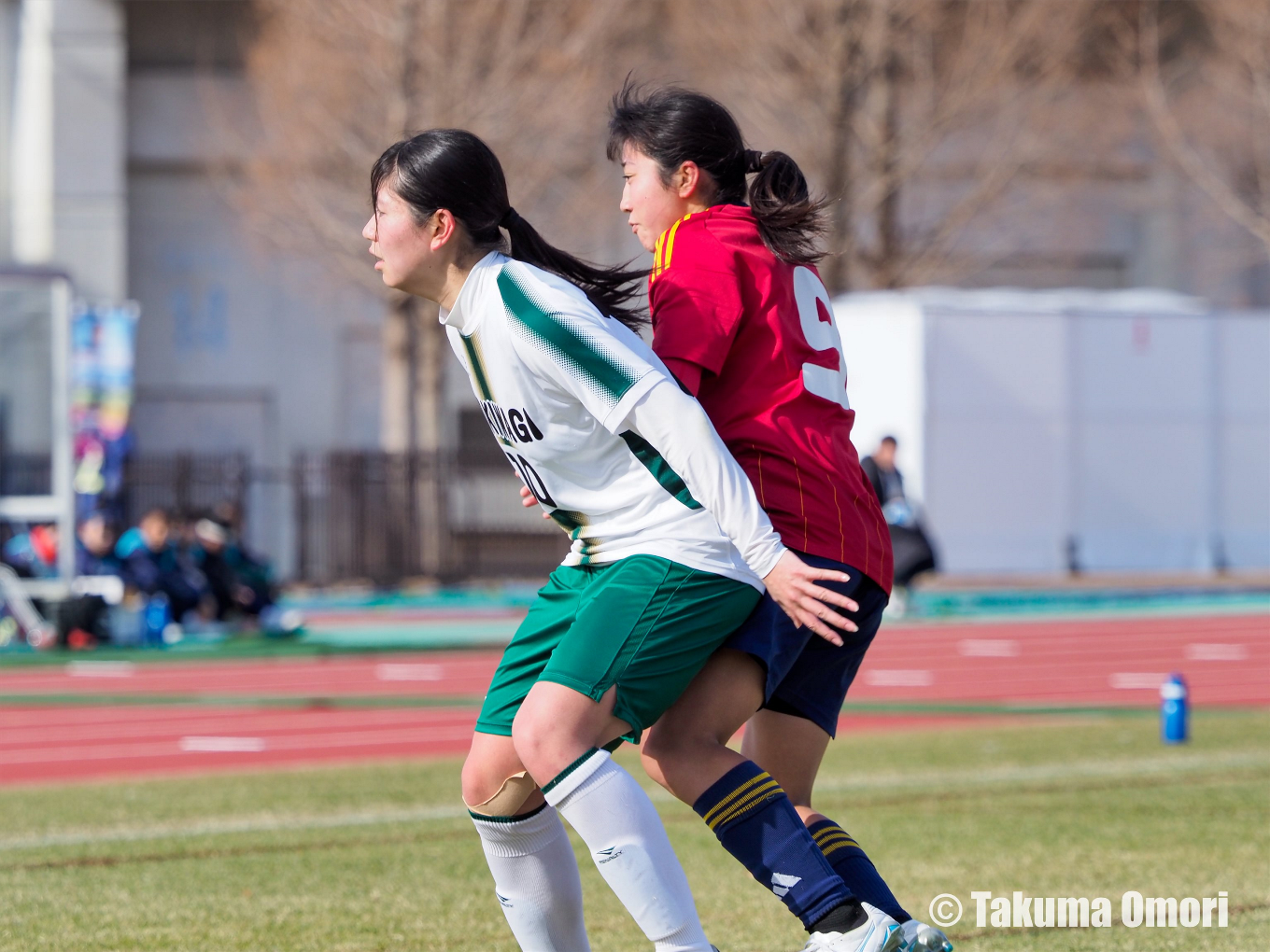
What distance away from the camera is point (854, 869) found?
3.56 metres

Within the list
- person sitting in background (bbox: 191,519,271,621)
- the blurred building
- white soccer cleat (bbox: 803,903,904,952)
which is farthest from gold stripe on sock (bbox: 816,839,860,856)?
the blurred building

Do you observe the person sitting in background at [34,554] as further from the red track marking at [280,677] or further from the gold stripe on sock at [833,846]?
the gold stripe on sock at [833,846]

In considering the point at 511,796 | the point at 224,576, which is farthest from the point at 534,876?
the point at 224,576

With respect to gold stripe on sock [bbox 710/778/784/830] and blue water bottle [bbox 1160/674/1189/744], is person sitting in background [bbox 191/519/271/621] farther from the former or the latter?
gold stripe on sock [bbox 710/778/784/830]

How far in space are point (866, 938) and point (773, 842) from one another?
0.24 m

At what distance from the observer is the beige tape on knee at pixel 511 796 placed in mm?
3361

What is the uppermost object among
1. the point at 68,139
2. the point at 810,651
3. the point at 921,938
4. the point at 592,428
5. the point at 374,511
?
the point at 68,139

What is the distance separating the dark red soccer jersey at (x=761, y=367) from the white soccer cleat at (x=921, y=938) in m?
0.69

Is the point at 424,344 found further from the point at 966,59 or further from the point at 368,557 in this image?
the point at 966,59

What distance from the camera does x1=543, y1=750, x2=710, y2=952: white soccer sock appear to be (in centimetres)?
315

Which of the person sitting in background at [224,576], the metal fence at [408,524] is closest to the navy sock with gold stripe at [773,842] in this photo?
the person sitting in background at [224,576]

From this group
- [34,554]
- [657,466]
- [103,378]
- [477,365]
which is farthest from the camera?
[103,378]

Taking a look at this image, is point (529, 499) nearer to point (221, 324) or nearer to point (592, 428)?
point (592, 428)

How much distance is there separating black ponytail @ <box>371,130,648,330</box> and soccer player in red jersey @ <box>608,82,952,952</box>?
13cm
